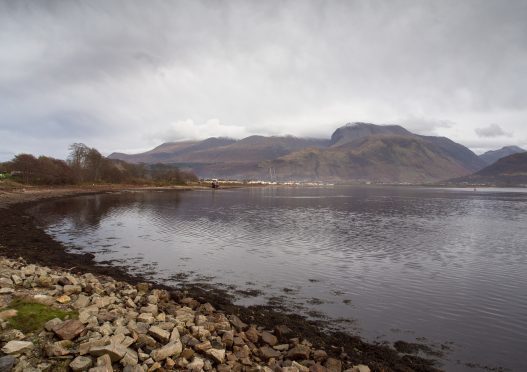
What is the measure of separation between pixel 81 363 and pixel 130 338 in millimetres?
1833

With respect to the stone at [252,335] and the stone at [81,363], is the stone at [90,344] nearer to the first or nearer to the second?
the stone at [81,363]

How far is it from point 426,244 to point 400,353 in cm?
2770

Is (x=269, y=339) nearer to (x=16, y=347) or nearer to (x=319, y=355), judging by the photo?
(x=319, y=355)

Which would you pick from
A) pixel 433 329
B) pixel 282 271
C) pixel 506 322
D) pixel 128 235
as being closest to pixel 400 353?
pixel 433 329

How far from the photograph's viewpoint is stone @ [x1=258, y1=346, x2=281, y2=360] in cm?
1304

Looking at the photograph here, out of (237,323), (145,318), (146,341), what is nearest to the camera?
(146,341)

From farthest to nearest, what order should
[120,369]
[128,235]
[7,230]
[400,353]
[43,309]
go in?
[128,235]
[7,230]
[400,353]
[43,309]
[120,369]

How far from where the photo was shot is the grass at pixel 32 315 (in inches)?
472

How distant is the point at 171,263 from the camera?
2969cm

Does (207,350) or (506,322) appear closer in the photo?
(207,350)

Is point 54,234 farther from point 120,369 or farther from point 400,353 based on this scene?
point 400,353

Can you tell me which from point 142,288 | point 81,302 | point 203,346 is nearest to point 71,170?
point 142,288

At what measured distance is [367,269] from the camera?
2844 centimetres

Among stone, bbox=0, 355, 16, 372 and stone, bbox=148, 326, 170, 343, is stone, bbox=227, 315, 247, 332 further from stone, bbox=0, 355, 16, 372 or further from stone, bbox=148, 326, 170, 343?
stone, bbox=0, 355, 16, 372
